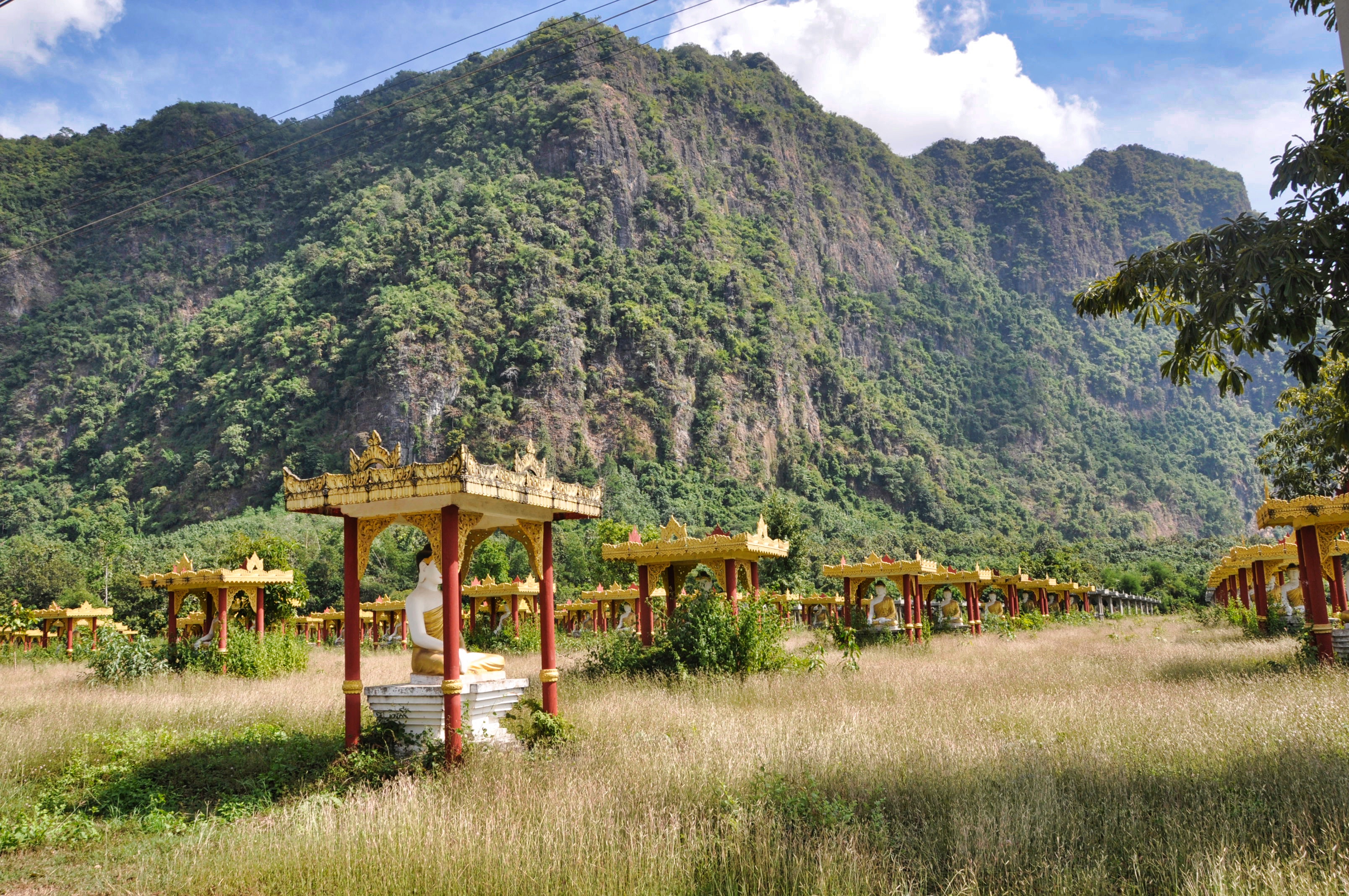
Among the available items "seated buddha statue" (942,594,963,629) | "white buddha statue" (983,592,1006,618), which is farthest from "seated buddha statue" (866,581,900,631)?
"white buddha statue" (983,592,1006,618)

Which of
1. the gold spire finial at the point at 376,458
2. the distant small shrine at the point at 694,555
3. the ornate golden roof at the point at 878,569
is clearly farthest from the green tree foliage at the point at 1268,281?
the ornate golden roof at the point at 878,569

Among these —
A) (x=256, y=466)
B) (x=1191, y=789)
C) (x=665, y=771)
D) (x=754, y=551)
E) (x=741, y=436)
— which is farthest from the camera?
(x=741, y=436)

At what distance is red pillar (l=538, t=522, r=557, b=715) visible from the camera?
9.34m

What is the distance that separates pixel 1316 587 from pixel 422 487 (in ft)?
40.6

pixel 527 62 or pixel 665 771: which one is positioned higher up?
pixel 527 62

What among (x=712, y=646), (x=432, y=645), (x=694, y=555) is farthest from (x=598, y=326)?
(x=432, y=645)

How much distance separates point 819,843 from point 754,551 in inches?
427

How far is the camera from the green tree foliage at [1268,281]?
5.85 m

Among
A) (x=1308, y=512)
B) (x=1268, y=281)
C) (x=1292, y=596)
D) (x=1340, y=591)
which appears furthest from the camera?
(x=1292, y=596)

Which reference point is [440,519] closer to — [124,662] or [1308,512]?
[1308,512]

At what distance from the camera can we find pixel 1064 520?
10412 cm

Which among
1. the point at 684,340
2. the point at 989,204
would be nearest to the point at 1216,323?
the point at 684,340

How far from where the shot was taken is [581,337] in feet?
303

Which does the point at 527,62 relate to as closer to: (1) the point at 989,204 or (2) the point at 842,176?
(2) the point at 842,176
